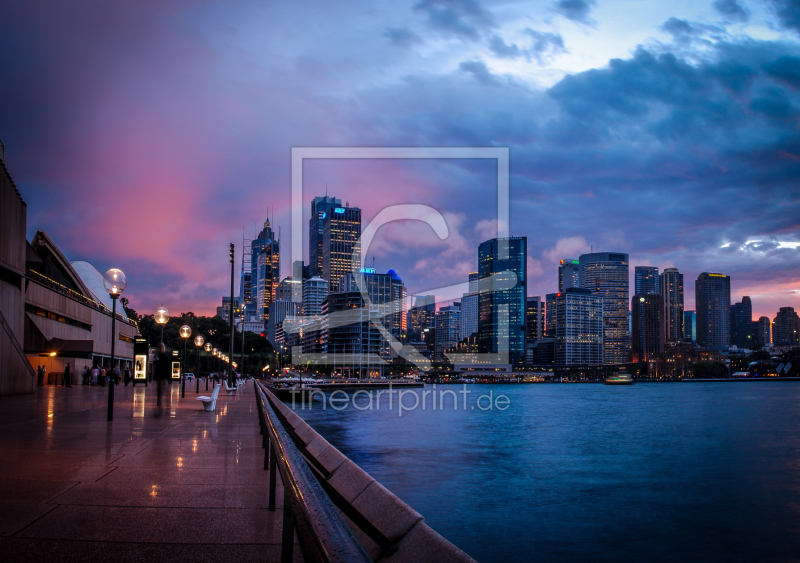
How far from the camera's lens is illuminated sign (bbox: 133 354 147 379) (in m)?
21.2

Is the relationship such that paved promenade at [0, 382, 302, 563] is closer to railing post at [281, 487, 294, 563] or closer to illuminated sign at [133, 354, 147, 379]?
railing post at [281, 487, 294, 563]

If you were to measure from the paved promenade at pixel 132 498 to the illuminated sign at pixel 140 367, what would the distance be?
351 inches

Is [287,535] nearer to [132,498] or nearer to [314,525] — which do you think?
[314,525]

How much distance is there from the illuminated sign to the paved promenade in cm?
892

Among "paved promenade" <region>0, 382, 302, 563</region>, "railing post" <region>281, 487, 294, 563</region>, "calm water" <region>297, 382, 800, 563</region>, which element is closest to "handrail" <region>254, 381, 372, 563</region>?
"railing post" <region>281, 487, 294, 563</region>

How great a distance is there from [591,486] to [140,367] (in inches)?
788

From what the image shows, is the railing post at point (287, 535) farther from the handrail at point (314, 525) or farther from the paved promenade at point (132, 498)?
the paved promenade at point (132, 498)

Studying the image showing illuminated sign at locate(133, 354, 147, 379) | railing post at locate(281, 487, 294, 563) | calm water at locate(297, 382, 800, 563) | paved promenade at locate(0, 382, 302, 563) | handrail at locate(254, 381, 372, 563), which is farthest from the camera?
illuminated sign at locate(133, 354, 147, 379)

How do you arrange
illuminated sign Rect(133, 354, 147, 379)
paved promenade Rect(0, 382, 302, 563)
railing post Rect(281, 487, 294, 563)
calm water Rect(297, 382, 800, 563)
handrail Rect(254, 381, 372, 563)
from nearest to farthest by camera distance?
1. handrail Rect(254, 381, 372, 563)
2. railing post Rect(281, 487, 294, 563)
3. paved promenade Rect(0, 382, 302, 563)
4. calm water Rect(297, 382, 800, 563)
5. illuminated sign Rect(133, 354, 147, 379)

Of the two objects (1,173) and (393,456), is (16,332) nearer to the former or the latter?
(1,173)

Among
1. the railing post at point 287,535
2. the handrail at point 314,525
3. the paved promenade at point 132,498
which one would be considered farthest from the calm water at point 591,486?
the handrail at point 314,525

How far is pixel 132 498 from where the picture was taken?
21.1ft

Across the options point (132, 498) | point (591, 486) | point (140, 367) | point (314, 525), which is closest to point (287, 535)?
point (314, 525)

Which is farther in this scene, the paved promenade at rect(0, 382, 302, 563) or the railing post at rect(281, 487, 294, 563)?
the paved promenade at rect(0, 382, 302, 563)
